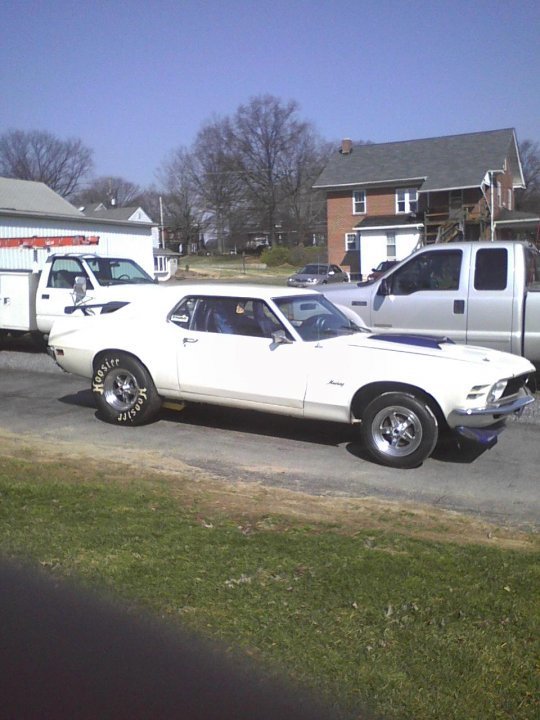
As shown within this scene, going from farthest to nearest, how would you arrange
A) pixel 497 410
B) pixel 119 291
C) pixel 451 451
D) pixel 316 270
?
pixel 316 270, pixel 119 291, pixel 451 451, pixel 497 410

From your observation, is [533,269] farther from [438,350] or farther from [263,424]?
[263,424]

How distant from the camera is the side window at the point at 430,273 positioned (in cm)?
1071

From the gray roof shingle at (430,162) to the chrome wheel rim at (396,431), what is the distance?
1554 inches

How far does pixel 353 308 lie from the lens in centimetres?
1121

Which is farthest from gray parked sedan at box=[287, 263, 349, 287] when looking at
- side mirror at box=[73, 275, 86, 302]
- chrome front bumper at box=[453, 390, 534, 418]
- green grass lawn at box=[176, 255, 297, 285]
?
chrome front bumper at box=[453, 390, 534, 418]

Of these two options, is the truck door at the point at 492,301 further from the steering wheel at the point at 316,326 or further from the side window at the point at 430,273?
the steering wheel at the point at 316,326

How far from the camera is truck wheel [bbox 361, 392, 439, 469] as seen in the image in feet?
23.4

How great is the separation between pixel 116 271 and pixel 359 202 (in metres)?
37.1

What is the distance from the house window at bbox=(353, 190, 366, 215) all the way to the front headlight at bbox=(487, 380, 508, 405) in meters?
44.5

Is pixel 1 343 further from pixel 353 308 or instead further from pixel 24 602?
pixel 24 602

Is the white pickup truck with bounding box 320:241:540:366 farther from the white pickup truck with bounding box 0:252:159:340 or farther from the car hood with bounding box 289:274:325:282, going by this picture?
the car hood with bounding box 289:274:325:282

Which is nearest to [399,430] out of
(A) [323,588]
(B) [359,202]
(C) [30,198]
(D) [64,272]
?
(A) [323,588]

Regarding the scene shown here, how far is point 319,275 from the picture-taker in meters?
48.3

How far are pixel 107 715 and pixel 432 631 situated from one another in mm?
1596
